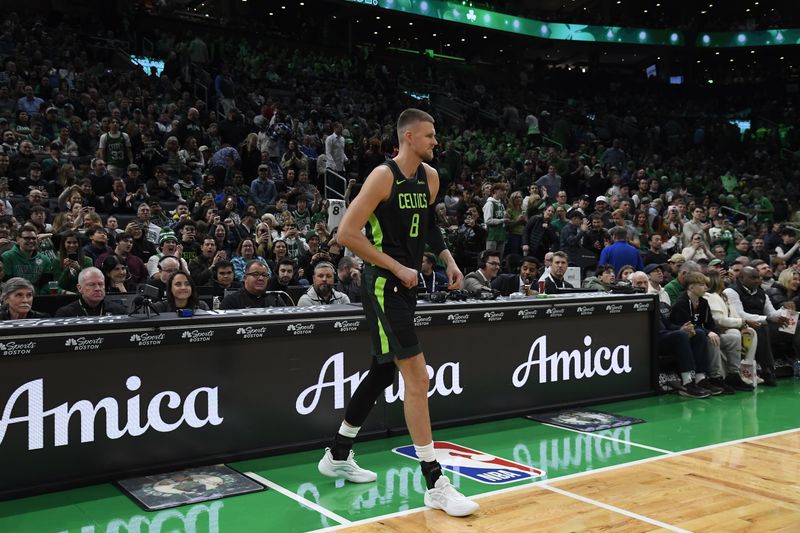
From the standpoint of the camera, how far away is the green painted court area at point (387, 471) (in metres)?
4.05

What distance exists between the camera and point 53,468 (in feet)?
14.8

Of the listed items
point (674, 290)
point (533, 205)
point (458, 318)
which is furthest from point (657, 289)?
point (533, 205)

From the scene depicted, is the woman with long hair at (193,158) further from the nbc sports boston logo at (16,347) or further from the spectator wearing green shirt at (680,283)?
the nbc sports boston logo at (16,347)

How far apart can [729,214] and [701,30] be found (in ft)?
53.8

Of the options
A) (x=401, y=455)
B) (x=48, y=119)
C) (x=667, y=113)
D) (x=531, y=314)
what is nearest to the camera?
(x=401, y=455)

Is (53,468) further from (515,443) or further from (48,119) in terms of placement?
(48,119)

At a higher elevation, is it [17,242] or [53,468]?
[17,242]

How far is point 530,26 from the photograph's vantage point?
3067 centimetres

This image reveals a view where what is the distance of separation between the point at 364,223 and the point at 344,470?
159 cm

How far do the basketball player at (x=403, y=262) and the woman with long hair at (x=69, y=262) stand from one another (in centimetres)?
474

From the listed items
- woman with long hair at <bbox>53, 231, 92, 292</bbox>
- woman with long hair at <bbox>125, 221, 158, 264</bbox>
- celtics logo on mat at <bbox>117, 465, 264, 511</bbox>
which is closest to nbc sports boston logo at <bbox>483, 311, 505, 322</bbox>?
celtics logo on mat at <bbox>117, 465, 264, 511</bbox>

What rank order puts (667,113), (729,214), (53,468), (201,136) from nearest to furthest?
(53,468) → (201,136) → (729,214) → (667,113)

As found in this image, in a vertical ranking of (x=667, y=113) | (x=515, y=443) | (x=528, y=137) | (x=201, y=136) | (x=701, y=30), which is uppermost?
(x=701, y=30)

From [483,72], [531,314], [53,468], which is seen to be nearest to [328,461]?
[53,468]
